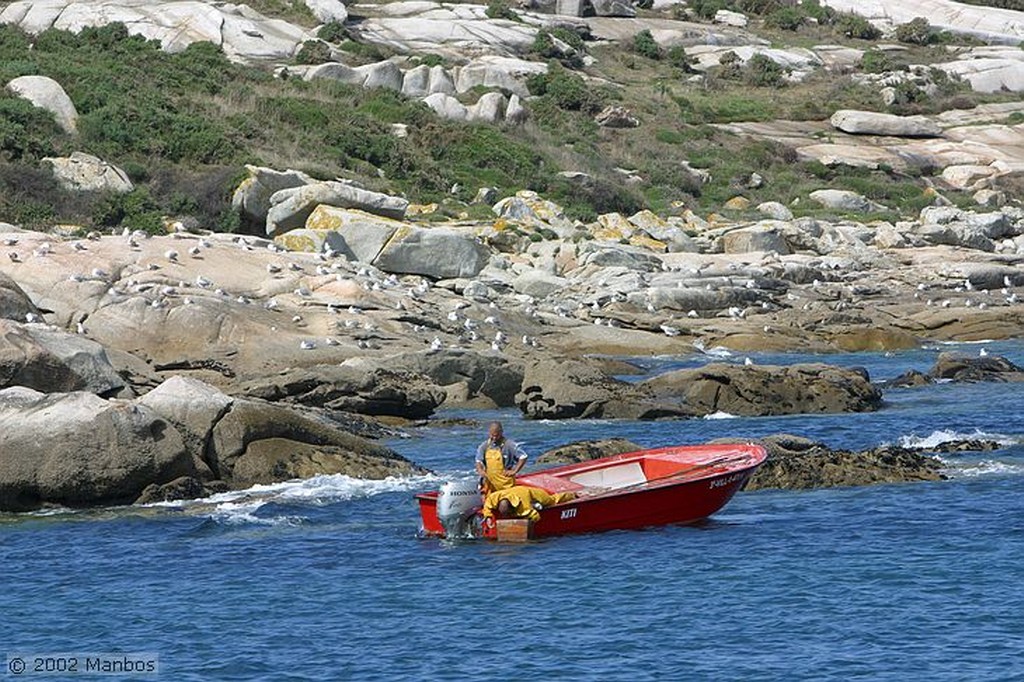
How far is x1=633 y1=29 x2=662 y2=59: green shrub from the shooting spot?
94.8 metres

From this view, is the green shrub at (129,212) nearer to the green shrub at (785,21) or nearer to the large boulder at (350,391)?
the large boulder at (350,391)

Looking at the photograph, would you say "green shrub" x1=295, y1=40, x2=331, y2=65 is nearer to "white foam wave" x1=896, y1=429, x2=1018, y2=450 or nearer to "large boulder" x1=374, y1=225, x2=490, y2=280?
"large boulder" x1=374, y1=225, x2=490, y2=280

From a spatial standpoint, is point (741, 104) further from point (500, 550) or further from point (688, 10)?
point (500, 550)

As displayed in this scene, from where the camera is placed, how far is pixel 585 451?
26219 mm

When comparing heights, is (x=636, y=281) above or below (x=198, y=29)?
below

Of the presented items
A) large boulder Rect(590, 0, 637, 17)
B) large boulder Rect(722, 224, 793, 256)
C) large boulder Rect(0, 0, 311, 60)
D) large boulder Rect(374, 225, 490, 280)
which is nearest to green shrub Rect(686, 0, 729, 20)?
large boulder Rect(590, 0, 637, 17)

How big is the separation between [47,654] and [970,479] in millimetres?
13591

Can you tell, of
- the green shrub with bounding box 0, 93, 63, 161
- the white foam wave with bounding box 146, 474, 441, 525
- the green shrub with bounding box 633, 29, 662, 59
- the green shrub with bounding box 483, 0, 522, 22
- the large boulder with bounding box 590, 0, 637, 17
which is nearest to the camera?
the white foam wave with bounding box 146, 474, 441, 525

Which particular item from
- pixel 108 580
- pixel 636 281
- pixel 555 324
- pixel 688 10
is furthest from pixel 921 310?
pixel 688 10

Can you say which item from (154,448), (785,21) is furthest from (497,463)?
(785,21)

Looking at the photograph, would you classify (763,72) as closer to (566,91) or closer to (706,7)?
(706,7)

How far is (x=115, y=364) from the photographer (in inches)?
1222

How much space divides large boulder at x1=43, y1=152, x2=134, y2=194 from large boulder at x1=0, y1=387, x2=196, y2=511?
2828 centimetres

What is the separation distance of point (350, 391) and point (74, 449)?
932cm
